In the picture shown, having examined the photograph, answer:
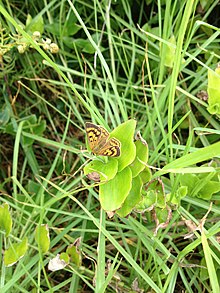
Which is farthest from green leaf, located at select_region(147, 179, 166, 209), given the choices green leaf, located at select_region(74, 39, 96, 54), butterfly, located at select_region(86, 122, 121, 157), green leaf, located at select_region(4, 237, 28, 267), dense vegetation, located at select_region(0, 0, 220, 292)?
green leaf, located at select_region(74, 39, 96, 54)

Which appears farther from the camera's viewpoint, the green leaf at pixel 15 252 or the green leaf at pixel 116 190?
the green leaf at pixel 15 252

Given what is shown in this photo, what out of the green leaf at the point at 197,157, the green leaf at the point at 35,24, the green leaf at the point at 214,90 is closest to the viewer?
the green leaf at the point at 197,157

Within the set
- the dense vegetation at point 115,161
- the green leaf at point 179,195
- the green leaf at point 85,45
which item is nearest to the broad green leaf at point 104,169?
the dense vegetation at point 115,161

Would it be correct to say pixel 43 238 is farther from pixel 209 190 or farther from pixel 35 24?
pixel 35 24

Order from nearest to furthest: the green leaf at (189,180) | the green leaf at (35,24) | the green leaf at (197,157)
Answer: the green leaf at (197,157)
the green leaf at (189,180)
the green leaf at (35,24)

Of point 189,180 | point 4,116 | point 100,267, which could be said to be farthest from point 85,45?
point 100,267

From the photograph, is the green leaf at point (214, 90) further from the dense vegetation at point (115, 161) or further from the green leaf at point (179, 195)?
the green leaf at point (179, 195)

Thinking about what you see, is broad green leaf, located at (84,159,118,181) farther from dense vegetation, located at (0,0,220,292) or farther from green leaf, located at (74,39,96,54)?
green leaf, located at (74,39,96,54)
